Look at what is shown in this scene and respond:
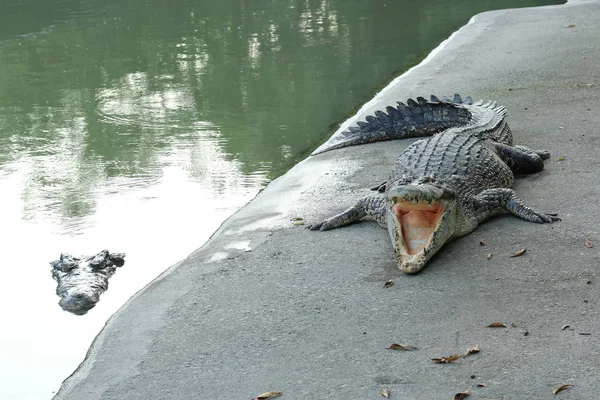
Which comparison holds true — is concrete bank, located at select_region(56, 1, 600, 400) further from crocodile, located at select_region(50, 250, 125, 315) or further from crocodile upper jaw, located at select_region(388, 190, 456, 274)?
crocodile, located at select_region(50, 250, 125, 315)

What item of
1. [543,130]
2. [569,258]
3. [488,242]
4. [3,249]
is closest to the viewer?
[569,258]

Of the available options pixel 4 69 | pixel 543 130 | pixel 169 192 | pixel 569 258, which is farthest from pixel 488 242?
pixel 4 69

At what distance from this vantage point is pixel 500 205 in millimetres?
5352

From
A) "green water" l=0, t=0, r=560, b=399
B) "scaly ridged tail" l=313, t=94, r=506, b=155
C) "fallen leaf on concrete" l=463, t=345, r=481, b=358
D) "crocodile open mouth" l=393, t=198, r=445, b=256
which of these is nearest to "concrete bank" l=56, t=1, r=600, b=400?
"fallen leaf on concrete" l=463, t=345, r=481, b=358

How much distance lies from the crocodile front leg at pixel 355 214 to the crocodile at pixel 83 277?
4.54 feet

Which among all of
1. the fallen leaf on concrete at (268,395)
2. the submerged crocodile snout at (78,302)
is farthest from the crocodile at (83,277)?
the fallen leaf on concrete at (268,395)

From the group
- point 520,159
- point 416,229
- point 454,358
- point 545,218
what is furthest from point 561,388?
point 520,159

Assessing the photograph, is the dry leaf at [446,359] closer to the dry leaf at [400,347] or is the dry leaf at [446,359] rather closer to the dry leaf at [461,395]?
the dry leaf at [400,347]

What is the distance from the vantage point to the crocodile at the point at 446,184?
4789 millimetres

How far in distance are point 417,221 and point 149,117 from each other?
19.6 feet

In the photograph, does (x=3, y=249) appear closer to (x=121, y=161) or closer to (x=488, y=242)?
(x=121, y=161)

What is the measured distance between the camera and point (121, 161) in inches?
339

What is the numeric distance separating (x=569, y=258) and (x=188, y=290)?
6.74 feet

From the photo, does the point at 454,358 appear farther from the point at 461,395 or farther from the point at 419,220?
the point at 419,220
